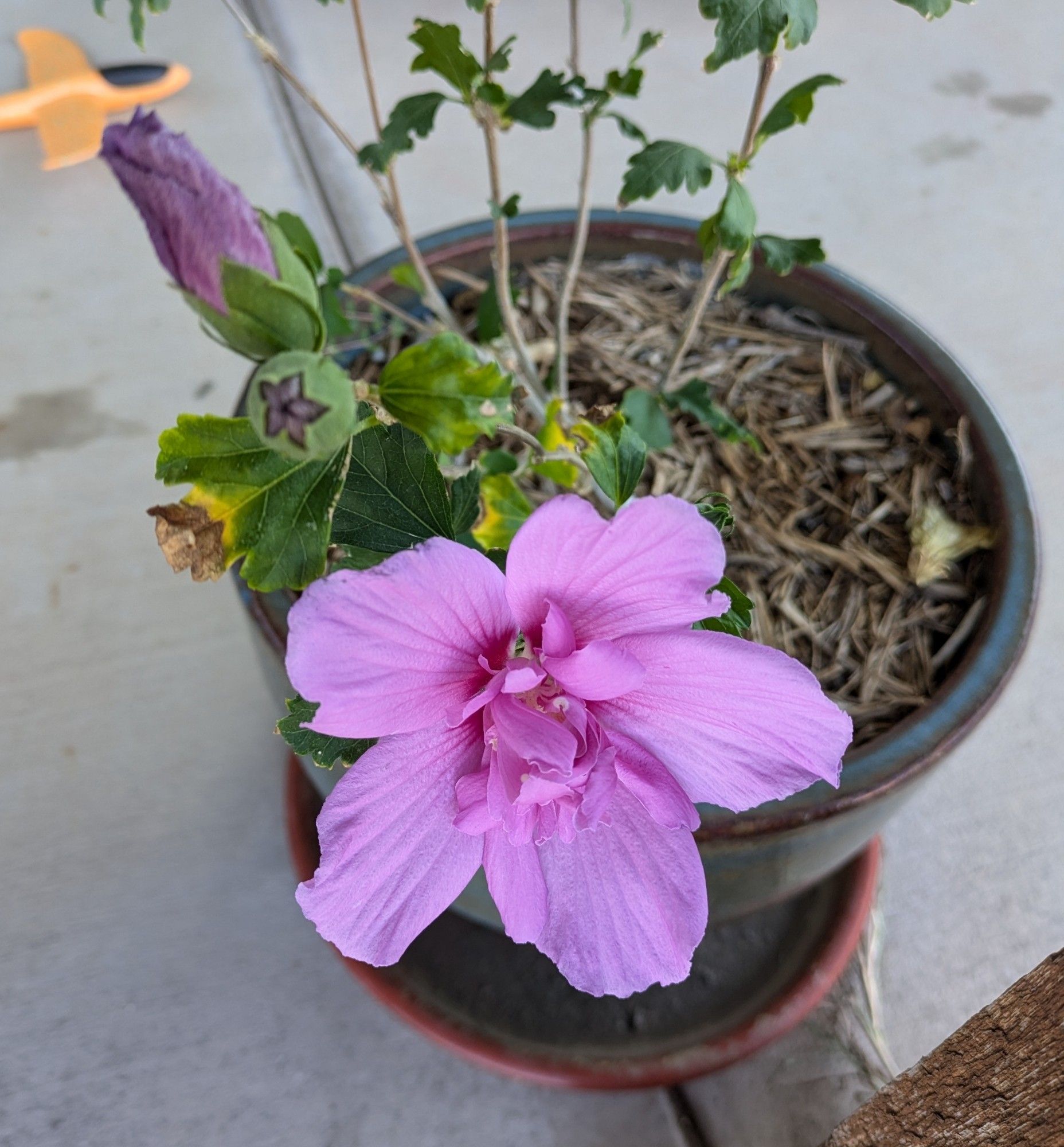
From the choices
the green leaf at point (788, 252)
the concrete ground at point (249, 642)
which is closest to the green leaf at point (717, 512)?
the green leaf at point (788, 252)

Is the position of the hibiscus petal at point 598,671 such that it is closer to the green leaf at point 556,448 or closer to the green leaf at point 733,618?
the green leaf at point 733,618

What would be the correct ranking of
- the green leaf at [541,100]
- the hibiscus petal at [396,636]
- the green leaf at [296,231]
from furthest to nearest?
the green leaf at [296,231], the green leaf at [541,100], the hibiscus petal at [396,636]

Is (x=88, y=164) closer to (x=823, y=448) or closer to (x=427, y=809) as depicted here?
(x=823, y=448)

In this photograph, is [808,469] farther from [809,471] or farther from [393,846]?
[393,846]

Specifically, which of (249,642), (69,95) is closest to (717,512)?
(249,642)

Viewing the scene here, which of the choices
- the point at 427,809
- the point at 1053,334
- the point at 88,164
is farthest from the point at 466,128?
the point at 427,809

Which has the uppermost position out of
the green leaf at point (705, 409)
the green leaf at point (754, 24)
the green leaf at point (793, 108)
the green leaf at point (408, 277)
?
the green leaf at point (754, 24)
